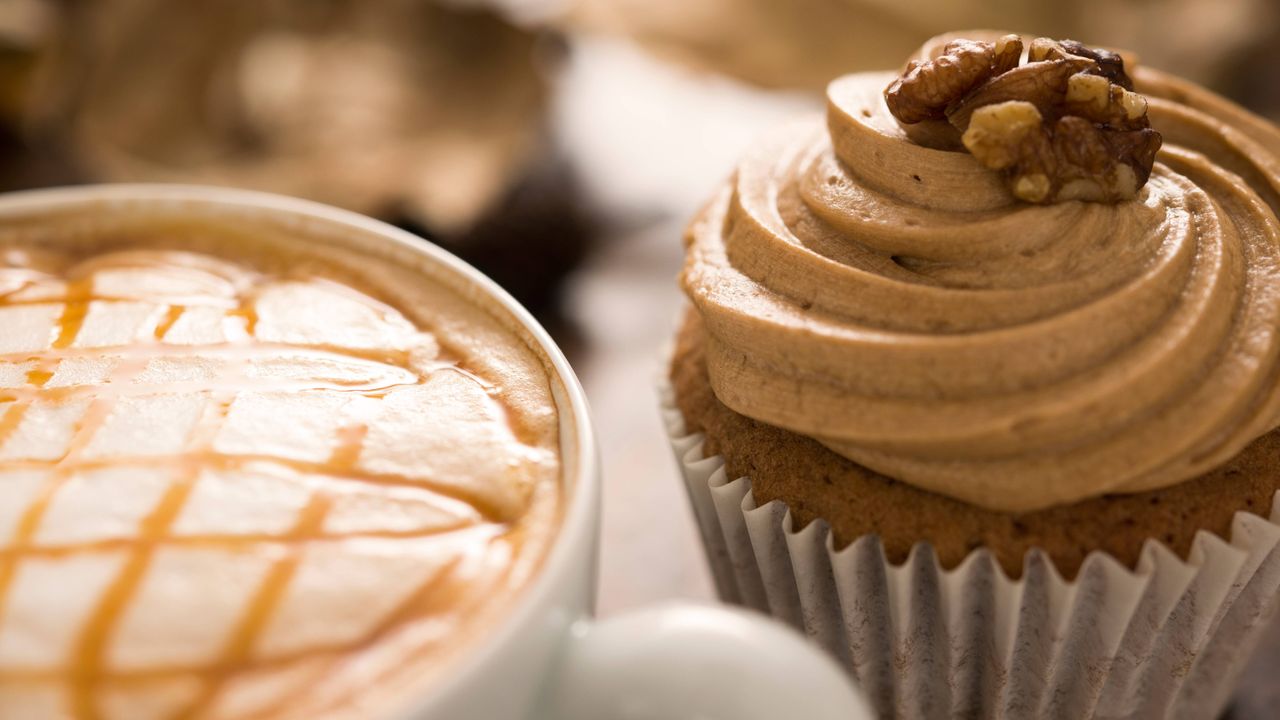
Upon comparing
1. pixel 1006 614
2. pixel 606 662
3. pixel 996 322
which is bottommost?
pixel 1006 614

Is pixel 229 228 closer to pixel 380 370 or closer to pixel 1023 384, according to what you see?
pixel 380 370

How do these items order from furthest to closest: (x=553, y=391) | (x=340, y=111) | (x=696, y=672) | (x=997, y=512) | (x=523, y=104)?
(x=340, y=111) < (x=523, y=104) < (x=997, y=512) < (x=553, y=391) < (x=696, y=672)

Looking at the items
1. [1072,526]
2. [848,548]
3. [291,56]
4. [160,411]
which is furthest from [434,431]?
[291,56]

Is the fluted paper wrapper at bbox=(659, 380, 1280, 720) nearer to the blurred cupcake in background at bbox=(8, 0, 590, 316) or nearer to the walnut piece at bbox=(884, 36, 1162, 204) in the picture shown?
the walnut piece at bbox=(884, 36, 1162, 204)

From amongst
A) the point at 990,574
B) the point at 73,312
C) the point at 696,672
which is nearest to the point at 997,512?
the point at 990,574

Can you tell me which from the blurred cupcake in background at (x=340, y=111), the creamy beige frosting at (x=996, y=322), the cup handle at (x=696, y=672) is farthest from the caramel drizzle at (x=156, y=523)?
the blurred cupcake in background at (x=340, y=111)

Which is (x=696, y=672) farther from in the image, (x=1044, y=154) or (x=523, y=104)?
(x=523, y=104)
